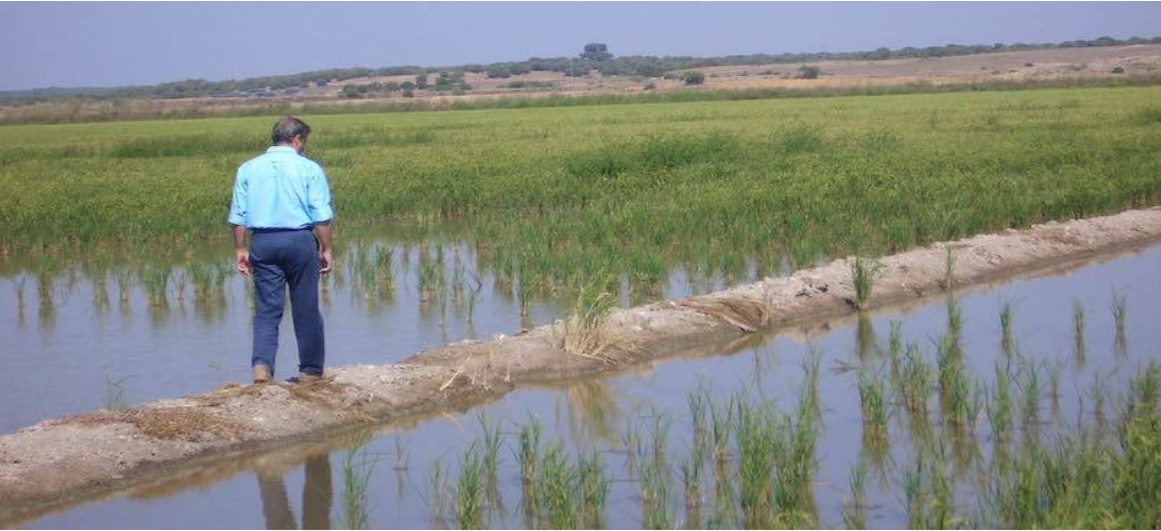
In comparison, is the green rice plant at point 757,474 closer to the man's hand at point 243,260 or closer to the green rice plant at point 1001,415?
the green rice plant at point 1001,415

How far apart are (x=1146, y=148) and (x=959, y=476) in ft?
54.5

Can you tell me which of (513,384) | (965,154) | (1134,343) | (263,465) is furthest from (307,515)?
(965,154)

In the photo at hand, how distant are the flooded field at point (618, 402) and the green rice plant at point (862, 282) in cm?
18

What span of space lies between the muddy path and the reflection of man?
161 mm

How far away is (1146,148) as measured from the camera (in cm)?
2114

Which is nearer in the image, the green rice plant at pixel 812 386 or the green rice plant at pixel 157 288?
the green rice plant at pixel 812 386

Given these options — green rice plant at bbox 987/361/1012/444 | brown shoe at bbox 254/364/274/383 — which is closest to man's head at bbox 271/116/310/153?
brown shoe at bbox 254/364/274/383

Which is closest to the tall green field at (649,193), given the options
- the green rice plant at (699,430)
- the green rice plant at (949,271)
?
the green rice plant at (949,271)

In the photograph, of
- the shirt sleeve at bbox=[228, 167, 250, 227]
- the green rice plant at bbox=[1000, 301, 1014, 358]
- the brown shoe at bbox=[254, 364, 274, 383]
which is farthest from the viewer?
the green rice plant at bbox=[1000, 301, 1014, 358]

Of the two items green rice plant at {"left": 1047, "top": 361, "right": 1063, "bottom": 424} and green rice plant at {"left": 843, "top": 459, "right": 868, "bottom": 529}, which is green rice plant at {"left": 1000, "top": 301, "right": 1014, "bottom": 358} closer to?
green rice plant at {"left": 1047, "top": 361, "right": 1063, "bottom": 424}

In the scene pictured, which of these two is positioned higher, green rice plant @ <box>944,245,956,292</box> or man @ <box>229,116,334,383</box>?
man @ <box>229,116,334,383</box>

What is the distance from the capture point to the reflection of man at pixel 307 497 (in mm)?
5707

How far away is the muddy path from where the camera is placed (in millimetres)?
6195

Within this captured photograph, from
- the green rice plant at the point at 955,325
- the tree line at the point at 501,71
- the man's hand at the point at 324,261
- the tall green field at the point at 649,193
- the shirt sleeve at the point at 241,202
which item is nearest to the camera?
the shirt sleeve at the point at 241,202
